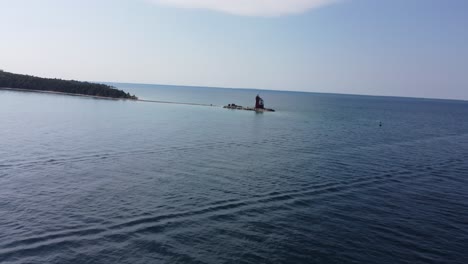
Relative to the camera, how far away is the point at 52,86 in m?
173

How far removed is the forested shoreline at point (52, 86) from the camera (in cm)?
16773

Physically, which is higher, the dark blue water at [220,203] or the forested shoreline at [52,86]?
the forested shoreline at [52,86]

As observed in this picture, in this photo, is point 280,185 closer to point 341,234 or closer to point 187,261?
point 341,234

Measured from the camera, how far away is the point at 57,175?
36.0m

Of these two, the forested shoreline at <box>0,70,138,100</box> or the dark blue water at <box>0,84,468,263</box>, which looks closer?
the dark blue water at <box>0,84,468,263</box>

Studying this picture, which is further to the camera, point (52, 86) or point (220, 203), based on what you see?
point (52, 86)

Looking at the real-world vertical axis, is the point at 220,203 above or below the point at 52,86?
below

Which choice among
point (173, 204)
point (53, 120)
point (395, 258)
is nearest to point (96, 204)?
point (173, 204)

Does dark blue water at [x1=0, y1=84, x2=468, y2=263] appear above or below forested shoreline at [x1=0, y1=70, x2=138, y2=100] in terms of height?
below

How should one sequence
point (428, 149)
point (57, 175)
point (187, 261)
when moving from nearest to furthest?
point (187, 261), point (57, 175), point (428, 149)

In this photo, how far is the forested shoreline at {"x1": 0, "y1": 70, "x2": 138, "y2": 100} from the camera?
168 metres

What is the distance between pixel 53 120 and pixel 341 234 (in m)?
69.6

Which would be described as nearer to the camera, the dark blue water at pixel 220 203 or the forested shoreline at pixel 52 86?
the dark blue water at pixel 220 203

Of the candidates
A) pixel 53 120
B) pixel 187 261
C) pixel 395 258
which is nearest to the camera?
pixel 187 261
